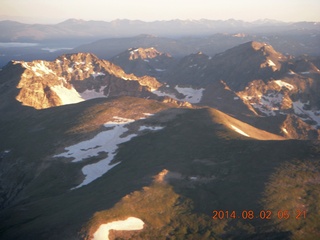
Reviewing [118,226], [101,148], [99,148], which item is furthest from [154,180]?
[99,148]

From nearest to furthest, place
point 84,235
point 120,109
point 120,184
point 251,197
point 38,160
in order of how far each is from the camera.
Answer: point 84,235 → point 251,197 → point 120,184 → point 38,160 → point 120,109

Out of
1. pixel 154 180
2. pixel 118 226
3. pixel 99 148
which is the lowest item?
pixel 99 148

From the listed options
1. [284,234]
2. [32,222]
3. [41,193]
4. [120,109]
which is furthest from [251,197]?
[120,109]

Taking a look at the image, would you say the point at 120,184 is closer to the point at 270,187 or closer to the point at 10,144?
the point at 270,187
